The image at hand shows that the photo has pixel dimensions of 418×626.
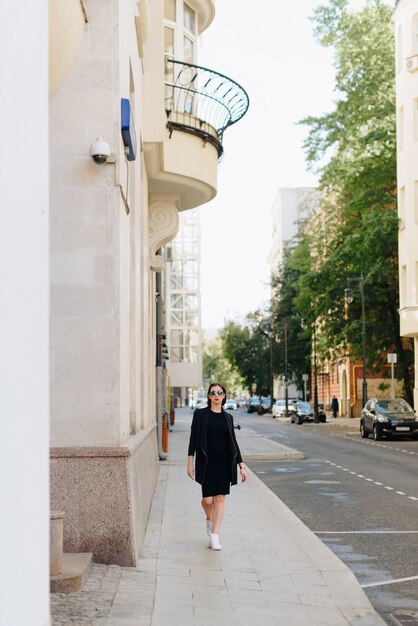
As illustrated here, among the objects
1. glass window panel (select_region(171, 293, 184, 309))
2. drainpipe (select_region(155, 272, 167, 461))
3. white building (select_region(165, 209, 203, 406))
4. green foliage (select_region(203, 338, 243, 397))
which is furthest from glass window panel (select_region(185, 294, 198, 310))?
drainpipe (select_region(155, 272, 167, 461))

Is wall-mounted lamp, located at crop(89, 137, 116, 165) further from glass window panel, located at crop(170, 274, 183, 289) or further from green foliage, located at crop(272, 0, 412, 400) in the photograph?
glass window panel, located at crop(170, 274, 183, 289)

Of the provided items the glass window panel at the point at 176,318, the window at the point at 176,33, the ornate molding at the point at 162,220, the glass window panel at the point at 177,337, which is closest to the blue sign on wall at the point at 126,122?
the ornate molding at the point at 162,220

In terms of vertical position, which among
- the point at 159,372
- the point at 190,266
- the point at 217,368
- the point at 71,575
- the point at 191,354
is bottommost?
the point at 71,575

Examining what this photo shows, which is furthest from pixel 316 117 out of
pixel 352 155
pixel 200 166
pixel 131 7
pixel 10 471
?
pixel 10 471

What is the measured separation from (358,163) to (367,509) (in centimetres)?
3326

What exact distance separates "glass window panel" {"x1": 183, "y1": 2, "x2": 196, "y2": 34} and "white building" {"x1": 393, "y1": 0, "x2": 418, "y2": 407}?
91.6 feet

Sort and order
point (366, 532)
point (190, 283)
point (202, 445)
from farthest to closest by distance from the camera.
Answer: point (190, 283)
point (366, 532)
point (202, 445)

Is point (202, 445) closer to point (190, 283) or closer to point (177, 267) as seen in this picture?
point (190, 283)

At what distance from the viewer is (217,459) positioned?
409 inches

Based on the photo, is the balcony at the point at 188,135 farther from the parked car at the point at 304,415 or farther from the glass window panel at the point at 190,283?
the glass window panel at the point at 190,283

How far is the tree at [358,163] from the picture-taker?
46.3 meters

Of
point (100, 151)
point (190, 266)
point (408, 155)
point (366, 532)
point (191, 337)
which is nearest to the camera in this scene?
point (100, 151)

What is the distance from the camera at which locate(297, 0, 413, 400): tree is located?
46344mm

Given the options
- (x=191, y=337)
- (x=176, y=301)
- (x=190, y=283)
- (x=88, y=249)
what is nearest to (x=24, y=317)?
(x=88, y=249)
